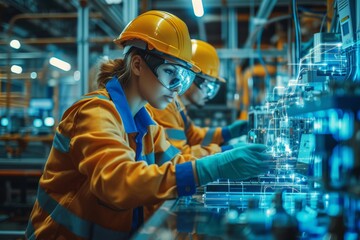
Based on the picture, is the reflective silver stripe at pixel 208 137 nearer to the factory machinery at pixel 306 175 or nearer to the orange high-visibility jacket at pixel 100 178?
the factory machinery at pixel 306 175

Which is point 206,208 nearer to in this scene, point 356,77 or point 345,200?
point 345,200

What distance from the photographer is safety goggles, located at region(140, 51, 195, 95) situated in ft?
6.00

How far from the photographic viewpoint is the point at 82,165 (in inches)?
59.7

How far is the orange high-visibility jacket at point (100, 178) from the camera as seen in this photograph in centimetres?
142

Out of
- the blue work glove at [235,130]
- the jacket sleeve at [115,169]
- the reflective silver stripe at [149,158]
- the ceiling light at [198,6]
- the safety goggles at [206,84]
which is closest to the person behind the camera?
the jacket sleeve at [115,169]

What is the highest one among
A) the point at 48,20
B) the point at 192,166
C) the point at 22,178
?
the point at 48,20

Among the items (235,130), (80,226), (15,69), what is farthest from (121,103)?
(15,69)

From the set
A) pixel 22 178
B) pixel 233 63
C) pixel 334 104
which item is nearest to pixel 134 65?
pixel 334 104

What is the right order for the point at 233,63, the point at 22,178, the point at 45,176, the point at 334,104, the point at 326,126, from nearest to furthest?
the point at 334,104 → the point at 326,126 → the point at 45,176 → the point at 22,178 → the point at 233,63

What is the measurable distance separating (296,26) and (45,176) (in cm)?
195

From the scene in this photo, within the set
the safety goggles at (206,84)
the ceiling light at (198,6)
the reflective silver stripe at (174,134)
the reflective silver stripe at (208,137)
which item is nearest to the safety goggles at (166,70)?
the ceiling light at (198,6)

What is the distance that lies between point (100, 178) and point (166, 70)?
63 cm

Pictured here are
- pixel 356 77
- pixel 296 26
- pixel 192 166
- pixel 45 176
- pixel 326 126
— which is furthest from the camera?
pixel 296 26

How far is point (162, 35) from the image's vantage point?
1.89 m
